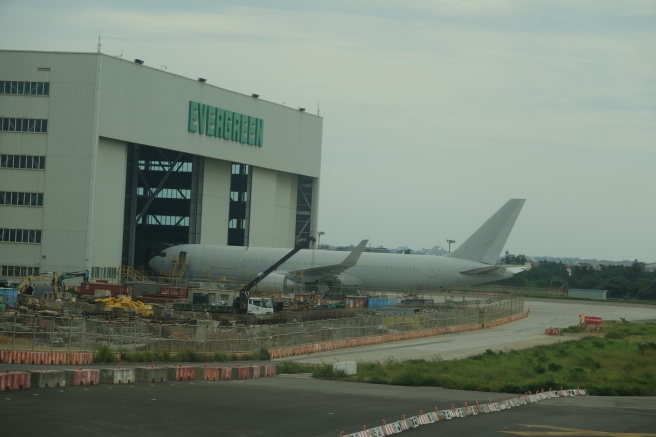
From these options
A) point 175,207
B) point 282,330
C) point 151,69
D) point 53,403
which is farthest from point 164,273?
point 53,403

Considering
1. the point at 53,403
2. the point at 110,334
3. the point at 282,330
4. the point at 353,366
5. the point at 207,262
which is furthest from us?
the point at 207,262

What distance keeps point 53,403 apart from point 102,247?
169 ft

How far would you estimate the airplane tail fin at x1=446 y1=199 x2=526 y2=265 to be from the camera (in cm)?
7856

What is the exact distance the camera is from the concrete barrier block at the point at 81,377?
27719 mm

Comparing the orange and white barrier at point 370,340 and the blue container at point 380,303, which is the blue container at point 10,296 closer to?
the orange and white barrier at point 370,340

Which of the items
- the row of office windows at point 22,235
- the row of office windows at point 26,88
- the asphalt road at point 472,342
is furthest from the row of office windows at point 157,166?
the asphalt road at point 472,342

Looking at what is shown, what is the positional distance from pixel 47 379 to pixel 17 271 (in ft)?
159

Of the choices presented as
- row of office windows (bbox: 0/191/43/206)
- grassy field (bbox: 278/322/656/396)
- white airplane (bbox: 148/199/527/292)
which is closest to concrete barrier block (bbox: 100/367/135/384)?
grassy field (bbox: 278/322/656/396)

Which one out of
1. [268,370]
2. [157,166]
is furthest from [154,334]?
[157,166]

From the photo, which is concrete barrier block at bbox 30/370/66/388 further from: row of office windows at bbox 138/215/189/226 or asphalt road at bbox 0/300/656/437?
row of office windows at bbox 138/215/189/226

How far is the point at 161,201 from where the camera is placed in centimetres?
9638

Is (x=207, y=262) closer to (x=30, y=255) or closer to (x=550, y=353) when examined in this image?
(x=30, y=255)

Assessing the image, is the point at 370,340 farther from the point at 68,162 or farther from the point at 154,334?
the point at 68,162

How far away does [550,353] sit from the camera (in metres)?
48.5
